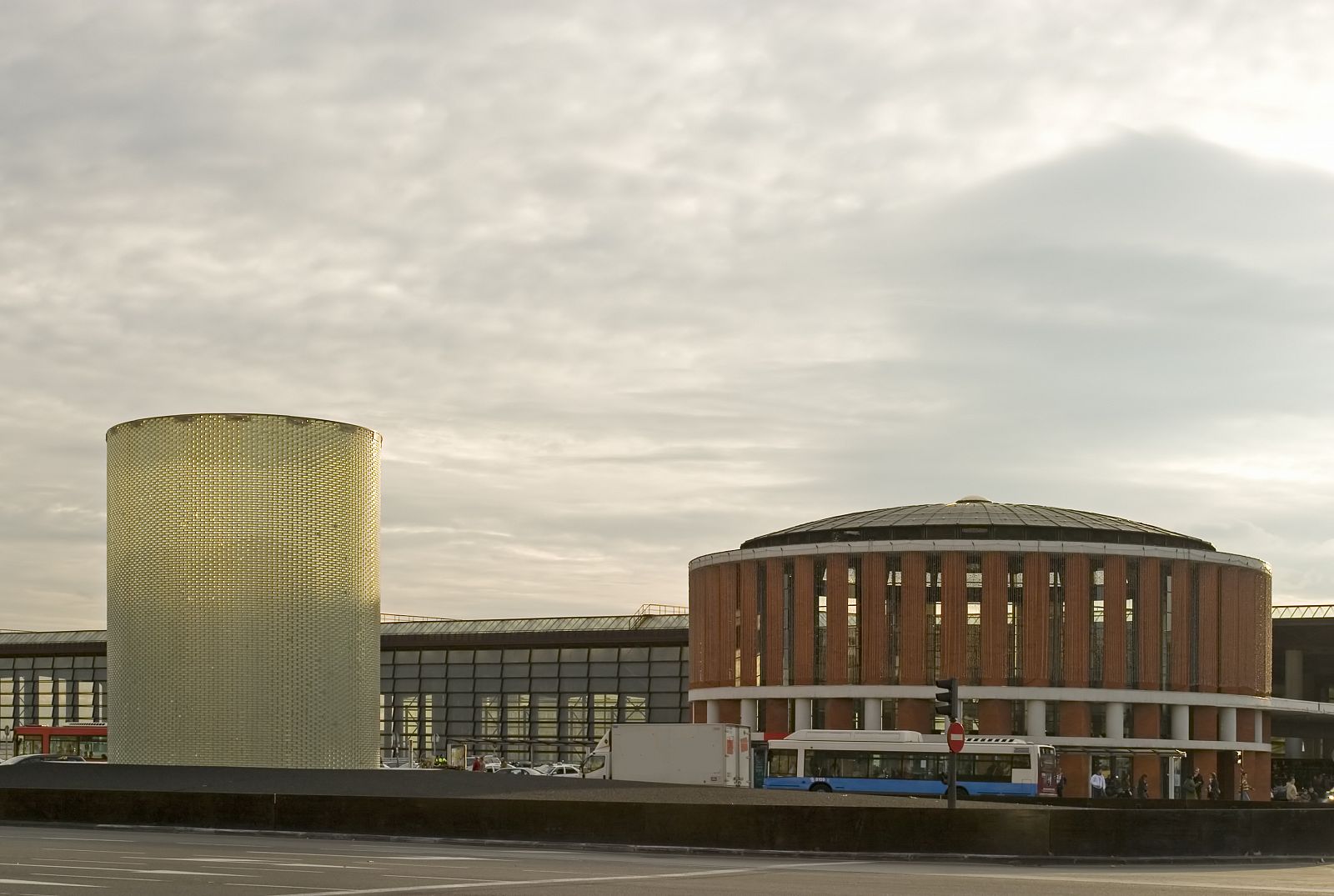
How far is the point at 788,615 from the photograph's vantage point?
283 ft

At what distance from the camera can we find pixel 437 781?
145ft

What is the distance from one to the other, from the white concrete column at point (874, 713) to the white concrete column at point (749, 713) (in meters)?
6.81

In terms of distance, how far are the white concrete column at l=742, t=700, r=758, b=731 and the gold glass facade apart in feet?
133

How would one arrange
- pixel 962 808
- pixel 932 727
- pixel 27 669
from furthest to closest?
pixel 27 669 < pixel 932 727 < pixel 962 808

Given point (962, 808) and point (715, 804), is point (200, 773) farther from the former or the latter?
point (962, 808)

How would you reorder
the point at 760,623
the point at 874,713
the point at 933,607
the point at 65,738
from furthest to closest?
the point at 65,738
the point at 760,623
the point at 933,607
the point at 874,713

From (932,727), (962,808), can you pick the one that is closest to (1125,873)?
(962,808)

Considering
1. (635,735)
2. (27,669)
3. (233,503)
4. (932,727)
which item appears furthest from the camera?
(27,669)

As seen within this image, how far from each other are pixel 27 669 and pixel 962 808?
117103mm

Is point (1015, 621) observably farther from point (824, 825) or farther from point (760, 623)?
point (824, 825)

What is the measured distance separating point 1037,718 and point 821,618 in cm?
1178

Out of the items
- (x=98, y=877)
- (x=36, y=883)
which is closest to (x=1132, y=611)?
(x=98, y=877)

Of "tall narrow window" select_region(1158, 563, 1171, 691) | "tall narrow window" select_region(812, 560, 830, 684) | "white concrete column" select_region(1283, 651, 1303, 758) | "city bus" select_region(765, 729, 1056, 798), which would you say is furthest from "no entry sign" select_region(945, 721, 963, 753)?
"white concrete column" select_region(1283, 651, 1303, 758)

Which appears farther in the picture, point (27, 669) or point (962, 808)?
point (27, 669)
